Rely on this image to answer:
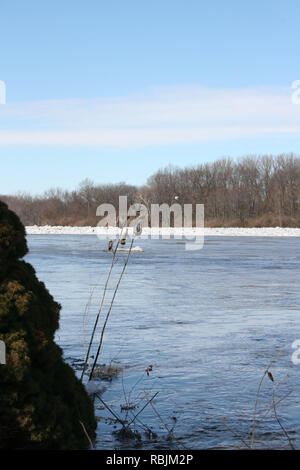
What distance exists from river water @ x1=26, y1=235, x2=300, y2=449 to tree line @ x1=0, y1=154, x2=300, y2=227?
183 ft

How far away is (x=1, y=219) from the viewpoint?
3537 mm

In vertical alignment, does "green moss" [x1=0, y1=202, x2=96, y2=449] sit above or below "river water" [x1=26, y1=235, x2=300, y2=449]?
above

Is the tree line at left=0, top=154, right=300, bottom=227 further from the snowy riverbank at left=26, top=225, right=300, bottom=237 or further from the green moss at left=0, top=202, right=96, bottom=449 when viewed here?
the green moss at left=0, top=202, right=96, bottom=449

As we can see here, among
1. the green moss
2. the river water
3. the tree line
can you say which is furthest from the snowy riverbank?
the green moss

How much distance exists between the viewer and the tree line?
77438 millimetres

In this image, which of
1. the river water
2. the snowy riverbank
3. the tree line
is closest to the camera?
the river water

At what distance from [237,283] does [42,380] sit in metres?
11.7

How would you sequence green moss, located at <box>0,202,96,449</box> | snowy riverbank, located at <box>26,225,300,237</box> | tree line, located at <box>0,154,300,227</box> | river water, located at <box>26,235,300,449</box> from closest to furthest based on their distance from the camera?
1. green moss, located at <box>0,202,96,449</box>
2. river water, located at <box>26,235,300,449</box>
3. snowy riverbank, located at <box>26,225,300,237</box>
4. tree line, located at <box>0,154,300,227</box>

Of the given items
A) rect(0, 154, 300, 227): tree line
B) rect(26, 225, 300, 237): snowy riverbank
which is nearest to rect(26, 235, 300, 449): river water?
rect(26, 225, 300, 237): snowy riverbank

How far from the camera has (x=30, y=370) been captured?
3.41 meters

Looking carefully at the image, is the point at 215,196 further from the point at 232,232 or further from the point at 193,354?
the point at 193,354

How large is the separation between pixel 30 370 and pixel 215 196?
7959cm

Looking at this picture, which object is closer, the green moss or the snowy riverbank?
the green moss
